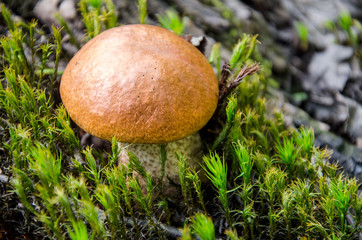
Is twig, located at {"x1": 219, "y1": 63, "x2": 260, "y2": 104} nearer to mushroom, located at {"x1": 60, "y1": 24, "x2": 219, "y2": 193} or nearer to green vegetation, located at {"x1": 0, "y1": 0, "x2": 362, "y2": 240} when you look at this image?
green vegetation, located at {"x1": 0, "y1": 0, "x2": 362, "y2": 240}

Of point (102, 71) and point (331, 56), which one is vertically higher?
point (102, 71)

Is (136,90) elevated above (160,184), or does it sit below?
above

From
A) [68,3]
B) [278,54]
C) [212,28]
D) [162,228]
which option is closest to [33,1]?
[68,3]

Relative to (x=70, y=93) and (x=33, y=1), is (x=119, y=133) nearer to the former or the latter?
(x=70, y=93)

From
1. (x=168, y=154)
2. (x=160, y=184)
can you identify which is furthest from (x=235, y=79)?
(x=160, y=184)

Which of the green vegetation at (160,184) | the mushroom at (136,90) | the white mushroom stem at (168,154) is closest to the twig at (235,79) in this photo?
the green vegetation at (160,184)

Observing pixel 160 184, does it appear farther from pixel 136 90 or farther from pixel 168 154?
pixel 136 90
